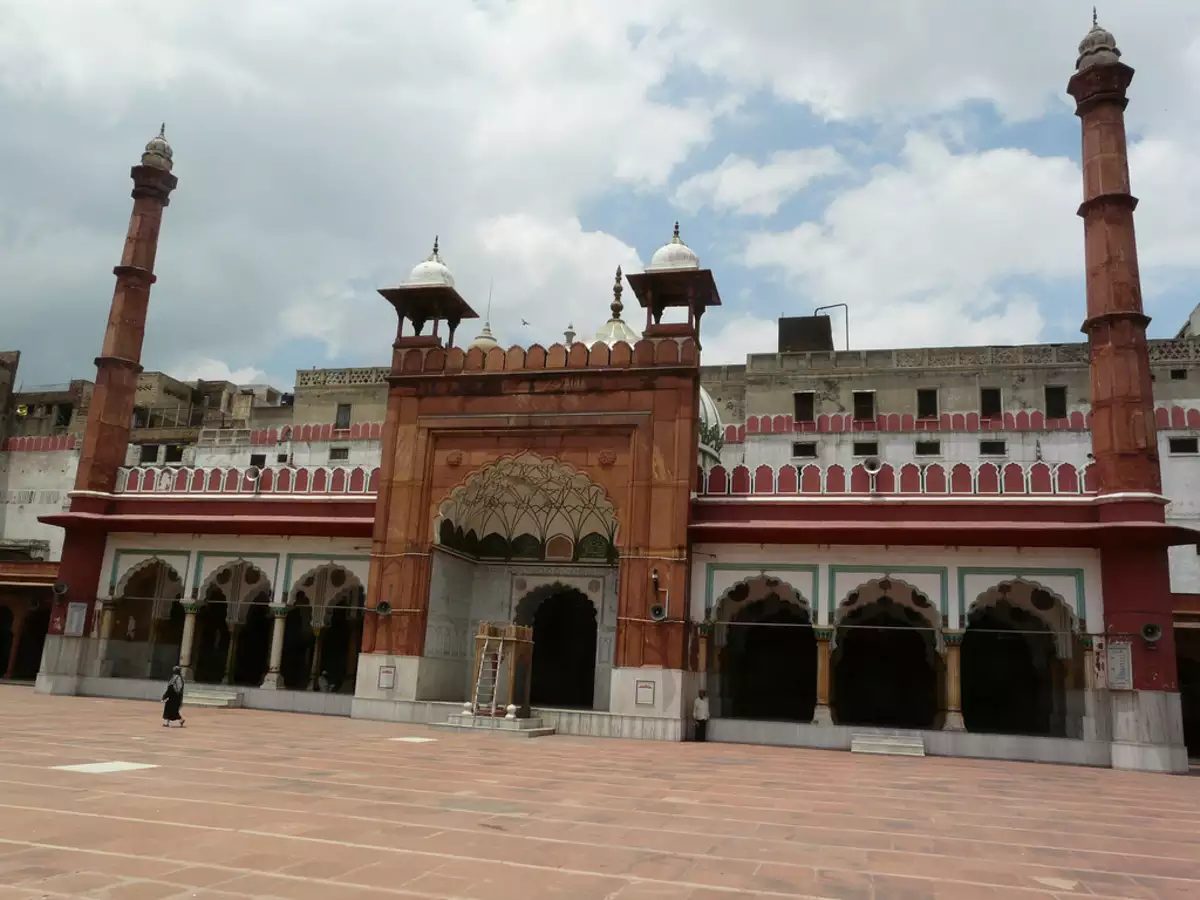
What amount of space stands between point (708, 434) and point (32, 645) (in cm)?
1970

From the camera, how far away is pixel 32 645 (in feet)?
86.6

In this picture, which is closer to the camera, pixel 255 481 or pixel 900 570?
pixel 900 570

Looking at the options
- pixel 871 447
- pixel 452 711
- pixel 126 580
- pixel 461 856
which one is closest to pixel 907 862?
pixel 461 856

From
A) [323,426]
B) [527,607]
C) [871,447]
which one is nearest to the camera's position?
[527,607]

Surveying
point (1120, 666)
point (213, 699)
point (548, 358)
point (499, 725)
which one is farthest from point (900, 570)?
point (213, 699)

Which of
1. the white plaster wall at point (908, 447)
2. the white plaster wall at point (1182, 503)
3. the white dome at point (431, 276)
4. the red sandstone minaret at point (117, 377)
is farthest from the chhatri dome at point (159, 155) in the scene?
the white plaster wall at point (1182, 503)

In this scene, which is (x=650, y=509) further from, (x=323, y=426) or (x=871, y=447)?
(x=323, y=426)

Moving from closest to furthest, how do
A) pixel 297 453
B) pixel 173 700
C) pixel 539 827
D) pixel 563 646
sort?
pixel 539 827 < pixel 173 700 < pixel 563 646 < pixel 297 453

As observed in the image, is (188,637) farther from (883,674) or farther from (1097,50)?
(1097,50)

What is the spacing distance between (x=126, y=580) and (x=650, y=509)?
1136 centimetres

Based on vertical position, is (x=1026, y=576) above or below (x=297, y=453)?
below

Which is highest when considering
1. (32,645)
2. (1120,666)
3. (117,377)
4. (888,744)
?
(117,377)

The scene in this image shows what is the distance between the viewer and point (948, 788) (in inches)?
409

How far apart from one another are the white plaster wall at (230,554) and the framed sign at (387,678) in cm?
221
